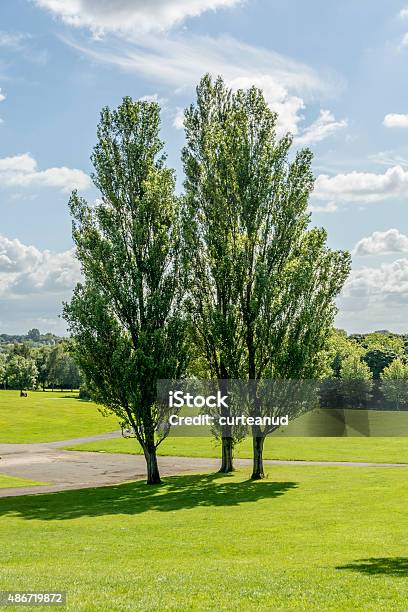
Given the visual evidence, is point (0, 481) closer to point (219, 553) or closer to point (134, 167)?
point (134, 167)

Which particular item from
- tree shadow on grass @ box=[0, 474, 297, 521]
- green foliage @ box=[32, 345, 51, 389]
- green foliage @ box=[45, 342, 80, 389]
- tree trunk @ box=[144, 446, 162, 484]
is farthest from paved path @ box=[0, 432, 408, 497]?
green foliage @ box=[32, 345, 51, 389]

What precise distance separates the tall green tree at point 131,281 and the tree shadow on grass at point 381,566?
18500 millimetres

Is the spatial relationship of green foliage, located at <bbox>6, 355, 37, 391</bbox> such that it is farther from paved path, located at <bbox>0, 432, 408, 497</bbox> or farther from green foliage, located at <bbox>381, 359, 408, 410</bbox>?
paved path, located at <bbox>0, 432, 408, 497</bbox>

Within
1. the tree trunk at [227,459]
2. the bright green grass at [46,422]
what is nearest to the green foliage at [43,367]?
the bright green grass at [46,422]

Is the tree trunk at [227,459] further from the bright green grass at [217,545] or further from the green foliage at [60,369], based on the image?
the green foliage at [60,369]

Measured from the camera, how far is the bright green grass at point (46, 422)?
6956cm

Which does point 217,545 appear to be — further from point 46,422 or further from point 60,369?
point 60,369

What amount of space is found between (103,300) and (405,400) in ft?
257

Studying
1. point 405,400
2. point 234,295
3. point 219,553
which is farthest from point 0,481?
point 405,400

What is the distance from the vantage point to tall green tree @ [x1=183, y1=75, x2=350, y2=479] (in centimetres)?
3338

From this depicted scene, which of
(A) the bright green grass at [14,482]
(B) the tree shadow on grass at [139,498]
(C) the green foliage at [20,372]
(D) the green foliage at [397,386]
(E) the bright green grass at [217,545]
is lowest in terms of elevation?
(A) the bright green grass at [14,482]

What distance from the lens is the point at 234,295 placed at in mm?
34281

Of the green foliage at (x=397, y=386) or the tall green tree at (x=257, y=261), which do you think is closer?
the tall green tree at (x=257, y=261)

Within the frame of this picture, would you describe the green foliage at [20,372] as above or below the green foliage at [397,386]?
above
